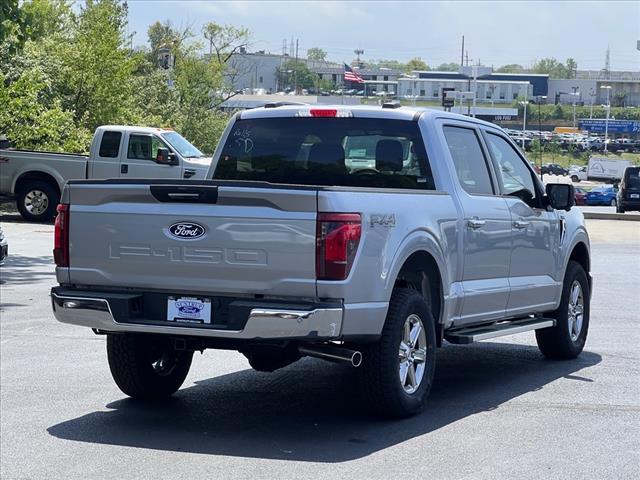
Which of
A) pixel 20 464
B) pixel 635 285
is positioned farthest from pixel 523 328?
pixel 635 285

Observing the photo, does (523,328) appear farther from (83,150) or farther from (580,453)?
(83,150)

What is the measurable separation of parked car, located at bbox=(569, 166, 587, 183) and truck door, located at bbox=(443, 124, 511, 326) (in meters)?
72.0

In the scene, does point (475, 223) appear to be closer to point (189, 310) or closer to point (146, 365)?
point (189, 310)

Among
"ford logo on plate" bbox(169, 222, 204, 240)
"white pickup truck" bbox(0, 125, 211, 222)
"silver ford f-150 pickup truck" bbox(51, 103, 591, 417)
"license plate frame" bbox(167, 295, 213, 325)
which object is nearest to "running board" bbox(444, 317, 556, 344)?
"silver ford f-150 pickup truck" bbox(51, 103, 591, 417)

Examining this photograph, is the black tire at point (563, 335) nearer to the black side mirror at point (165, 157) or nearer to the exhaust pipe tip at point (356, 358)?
the exhaust pipe tip at point (356, 358)

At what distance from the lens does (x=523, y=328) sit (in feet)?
30.9

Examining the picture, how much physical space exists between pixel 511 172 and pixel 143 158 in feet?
61.0

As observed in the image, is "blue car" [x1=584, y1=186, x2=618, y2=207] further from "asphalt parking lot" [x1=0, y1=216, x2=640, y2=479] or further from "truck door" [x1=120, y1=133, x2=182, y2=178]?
"asphalt parking lot" [x1=0, y1=216, x2=640, y2=479]

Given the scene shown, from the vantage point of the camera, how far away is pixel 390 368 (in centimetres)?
749

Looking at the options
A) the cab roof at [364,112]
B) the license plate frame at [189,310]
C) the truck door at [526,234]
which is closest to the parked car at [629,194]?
the truck door at [526,234]

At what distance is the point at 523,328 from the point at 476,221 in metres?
1.16

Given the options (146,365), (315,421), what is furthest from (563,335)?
(146,365)

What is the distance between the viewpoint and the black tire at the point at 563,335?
34.1 ft

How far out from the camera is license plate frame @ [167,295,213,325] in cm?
727
